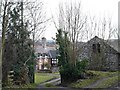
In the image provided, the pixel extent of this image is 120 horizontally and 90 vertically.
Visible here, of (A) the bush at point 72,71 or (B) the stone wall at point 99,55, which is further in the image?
(B) the stone wall at point 99,55

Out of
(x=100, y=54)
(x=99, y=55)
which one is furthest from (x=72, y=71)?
(x=100, y=54)

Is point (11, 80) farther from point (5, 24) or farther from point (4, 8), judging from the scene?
point (4, 8)

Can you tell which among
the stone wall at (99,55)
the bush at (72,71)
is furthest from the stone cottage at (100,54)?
the bush at (72,71)

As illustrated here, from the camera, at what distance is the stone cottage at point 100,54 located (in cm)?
2473

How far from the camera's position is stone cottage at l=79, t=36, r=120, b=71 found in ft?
81.1

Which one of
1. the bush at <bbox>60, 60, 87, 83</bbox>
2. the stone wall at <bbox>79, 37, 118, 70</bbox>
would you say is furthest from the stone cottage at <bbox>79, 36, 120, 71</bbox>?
the bush at <bbox>60, 60, 87, 83</bbox>

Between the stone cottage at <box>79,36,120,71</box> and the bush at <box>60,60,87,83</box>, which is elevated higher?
the stone cottage at <box>79,36,120,71</box>

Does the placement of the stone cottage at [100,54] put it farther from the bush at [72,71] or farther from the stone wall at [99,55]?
the bush at [72,71]

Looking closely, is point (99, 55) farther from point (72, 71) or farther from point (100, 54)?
point (72, 71)

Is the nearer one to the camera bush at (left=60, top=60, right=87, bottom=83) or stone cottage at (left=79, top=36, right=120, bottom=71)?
bush at (left=60, top=60, right=87, bottom=83)

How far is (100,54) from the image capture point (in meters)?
24.8

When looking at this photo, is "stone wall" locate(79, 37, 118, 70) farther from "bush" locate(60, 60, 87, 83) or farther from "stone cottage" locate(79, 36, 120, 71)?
"bush" locate(60, 60, 87, 83)

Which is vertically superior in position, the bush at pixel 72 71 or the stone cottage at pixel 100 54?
the stone cottage at pixel 100 54

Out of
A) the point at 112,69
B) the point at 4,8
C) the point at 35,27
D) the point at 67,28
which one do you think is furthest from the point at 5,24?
the point at 112,69
